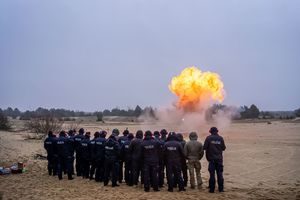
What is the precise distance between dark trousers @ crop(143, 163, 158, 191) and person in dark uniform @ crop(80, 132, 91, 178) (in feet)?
11.6

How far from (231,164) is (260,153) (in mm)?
5502

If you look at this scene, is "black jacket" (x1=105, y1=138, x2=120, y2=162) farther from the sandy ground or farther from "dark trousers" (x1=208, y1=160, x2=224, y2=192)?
"dark trousers" (x1=208, y1=160, x2=224, y2=192)

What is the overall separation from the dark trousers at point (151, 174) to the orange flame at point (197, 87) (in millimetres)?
25200

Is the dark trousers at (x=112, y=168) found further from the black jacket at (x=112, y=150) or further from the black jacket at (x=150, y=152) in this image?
the black jacket at (x=150, y=152)

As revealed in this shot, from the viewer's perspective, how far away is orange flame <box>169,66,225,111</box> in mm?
38469

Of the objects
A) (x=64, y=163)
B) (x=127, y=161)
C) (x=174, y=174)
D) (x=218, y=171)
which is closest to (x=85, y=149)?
(x=64, y=163)

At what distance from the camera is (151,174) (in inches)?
555

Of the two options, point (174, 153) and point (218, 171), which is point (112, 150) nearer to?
point (174, 153)

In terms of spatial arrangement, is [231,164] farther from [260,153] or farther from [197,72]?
[197,72]

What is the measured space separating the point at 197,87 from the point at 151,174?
25.2 metres

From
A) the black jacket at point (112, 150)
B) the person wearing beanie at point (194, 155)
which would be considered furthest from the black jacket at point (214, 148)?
the black jacket at point (112, 150)

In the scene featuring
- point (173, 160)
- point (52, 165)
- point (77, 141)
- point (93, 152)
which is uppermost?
point (77, 141)

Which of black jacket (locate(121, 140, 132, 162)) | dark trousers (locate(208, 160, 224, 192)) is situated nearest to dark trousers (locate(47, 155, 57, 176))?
black jacket (locate(121, 140, 132, 162))

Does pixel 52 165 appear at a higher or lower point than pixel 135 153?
lower
